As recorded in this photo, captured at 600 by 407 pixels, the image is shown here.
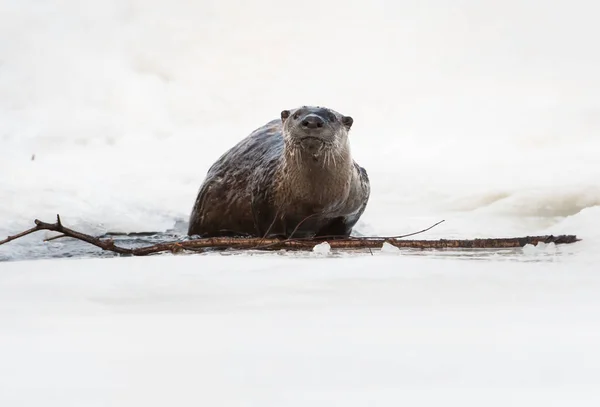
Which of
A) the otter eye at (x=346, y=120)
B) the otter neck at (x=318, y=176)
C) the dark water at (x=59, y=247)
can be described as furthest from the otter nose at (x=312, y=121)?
the dark water at (x=59, y=247)

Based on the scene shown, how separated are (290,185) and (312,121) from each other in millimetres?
475

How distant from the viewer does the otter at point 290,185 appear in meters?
3.60

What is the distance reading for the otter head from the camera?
3.46 meters

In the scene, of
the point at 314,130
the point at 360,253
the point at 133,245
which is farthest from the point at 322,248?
the point at 133,245

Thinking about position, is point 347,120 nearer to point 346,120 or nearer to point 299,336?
point 346,120

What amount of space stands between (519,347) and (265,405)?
57 cm

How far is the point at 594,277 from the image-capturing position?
2.24m

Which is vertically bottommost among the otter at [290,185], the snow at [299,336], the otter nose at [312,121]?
the snow at [299,336]

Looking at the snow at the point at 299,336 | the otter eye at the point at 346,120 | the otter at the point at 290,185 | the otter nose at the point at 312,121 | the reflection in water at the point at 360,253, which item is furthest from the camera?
the otter eye at the point at 346,120

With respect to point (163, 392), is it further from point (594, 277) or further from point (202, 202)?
point (202, 202)

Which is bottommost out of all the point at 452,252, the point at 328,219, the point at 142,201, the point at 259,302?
the point at 259,302

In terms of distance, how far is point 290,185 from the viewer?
3.77 metres

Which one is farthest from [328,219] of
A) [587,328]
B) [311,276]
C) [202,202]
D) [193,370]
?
[193,370]

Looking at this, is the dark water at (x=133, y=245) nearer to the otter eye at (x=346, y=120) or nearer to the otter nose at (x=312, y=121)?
the otter nose at (x=312, y=121)
